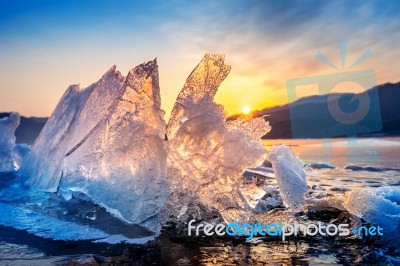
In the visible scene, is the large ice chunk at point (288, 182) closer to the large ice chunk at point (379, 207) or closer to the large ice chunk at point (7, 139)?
the large ice chunk at point (379, 207)

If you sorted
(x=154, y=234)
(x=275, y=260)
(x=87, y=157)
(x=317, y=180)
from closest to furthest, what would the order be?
1. (x=275, y=260)
2. (x=154, y=234)
3. (x=87, y=157)
4. (x=317, y=180)

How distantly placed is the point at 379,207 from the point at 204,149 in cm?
175

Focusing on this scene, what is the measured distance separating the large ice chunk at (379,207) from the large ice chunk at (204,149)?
1001 millimetres

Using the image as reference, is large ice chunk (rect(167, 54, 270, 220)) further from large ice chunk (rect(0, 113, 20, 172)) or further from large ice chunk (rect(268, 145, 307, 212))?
large ice chunk (rect(0, 113, 20, 172))

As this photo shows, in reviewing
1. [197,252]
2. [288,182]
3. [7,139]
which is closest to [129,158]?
[197,252]

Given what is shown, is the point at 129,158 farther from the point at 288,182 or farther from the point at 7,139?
the point at 7,139

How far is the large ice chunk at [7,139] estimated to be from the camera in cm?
809

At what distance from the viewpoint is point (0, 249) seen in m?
2.81

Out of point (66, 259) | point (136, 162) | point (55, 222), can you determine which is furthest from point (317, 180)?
point (66, 259)

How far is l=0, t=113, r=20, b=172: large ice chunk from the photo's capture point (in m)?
8.09

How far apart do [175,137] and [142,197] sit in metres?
0.72

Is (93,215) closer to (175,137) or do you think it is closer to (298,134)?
(175,137)

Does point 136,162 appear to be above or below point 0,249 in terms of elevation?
above

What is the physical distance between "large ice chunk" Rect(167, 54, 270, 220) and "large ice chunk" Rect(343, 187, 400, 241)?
100cm
